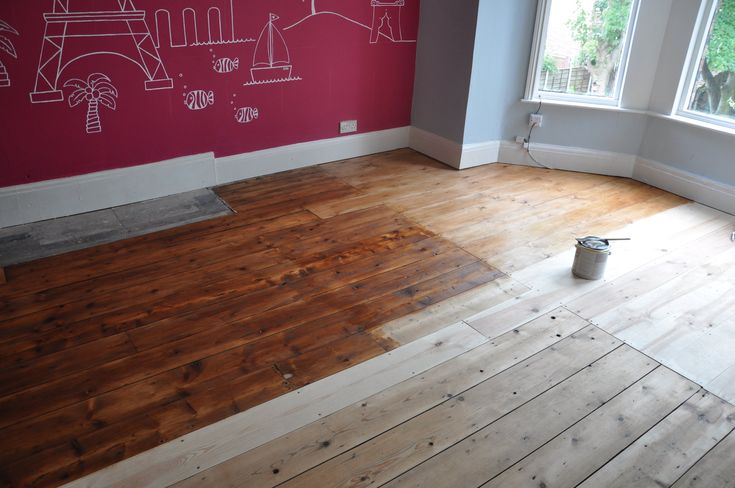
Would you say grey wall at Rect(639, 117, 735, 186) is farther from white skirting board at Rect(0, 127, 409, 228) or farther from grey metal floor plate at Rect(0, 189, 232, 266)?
grey metal floor plate at Rect(0, 189, 232, 266)

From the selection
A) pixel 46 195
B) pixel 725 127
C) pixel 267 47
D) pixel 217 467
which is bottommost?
pixel 217 467

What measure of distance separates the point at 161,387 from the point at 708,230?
3538 mm

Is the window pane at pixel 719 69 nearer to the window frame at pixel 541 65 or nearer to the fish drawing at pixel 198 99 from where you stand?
the window frame at pixel 541 65

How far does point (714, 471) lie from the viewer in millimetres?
2086

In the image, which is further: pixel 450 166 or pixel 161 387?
pixel 450 166

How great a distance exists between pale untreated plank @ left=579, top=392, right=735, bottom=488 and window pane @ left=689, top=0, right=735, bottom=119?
258cm

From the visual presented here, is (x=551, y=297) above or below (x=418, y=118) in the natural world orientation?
below

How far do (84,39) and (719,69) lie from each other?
13.8 feet

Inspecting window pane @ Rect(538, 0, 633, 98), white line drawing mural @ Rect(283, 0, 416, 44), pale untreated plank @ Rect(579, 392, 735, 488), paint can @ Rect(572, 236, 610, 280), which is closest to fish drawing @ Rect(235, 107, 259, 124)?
white line drawing mural @ Rect(283, 0, 416, 44)

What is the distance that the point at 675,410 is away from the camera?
7.73ft

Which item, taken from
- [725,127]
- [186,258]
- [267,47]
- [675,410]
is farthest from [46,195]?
[725,127]

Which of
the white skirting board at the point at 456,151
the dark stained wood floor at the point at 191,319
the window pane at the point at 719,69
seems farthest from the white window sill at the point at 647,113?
the dark stained wood floor at the point at 191,319

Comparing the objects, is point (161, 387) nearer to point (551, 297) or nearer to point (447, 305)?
point (447, 305)

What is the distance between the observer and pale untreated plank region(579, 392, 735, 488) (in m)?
2.04
